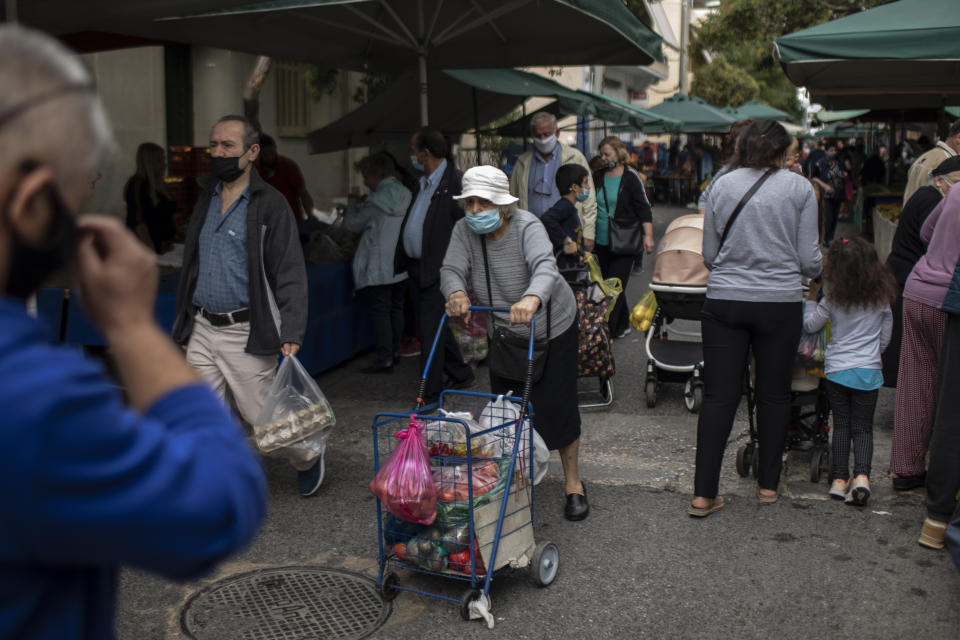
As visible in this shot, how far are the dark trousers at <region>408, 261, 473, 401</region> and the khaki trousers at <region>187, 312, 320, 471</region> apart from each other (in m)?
1.66

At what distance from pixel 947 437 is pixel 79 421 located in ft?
14.6

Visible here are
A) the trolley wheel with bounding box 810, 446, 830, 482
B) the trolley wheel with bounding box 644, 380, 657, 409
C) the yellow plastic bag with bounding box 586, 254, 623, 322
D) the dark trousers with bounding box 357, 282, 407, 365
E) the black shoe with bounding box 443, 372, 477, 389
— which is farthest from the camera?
the dark trousers with bounding box 357, 282, 407, 365

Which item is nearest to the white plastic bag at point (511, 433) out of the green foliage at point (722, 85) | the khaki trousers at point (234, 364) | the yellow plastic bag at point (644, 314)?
the khaki trousers at point (234, 364)

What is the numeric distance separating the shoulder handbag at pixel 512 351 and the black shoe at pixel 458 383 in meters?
3.14

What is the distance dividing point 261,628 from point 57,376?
3176mm

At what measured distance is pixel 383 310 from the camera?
334 inches

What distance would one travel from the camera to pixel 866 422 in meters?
5.43

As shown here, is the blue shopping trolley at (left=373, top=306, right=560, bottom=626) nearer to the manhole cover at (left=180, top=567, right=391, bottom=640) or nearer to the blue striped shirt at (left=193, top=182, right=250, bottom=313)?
the manhole cover at (left=180, top=567, right=391, bottom=640)

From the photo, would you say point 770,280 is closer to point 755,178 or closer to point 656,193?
point 755,178

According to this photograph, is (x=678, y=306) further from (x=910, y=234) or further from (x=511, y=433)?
(x=511, y=433)

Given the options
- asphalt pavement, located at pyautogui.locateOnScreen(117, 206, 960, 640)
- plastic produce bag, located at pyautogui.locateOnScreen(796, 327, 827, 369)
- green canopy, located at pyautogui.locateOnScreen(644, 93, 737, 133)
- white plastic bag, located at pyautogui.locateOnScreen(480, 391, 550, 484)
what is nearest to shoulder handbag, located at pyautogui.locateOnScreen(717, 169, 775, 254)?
plastic produce bag, located at pyautogui.locateOnScreen(796, 327, 827, 369)

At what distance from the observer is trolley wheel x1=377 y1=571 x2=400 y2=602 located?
168 inches

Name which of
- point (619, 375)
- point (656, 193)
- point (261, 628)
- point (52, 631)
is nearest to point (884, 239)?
point (619, 375)

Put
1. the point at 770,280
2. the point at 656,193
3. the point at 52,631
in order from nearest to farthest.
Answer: the point at 52,631 → the point at 770,280 → the point at 656,193
